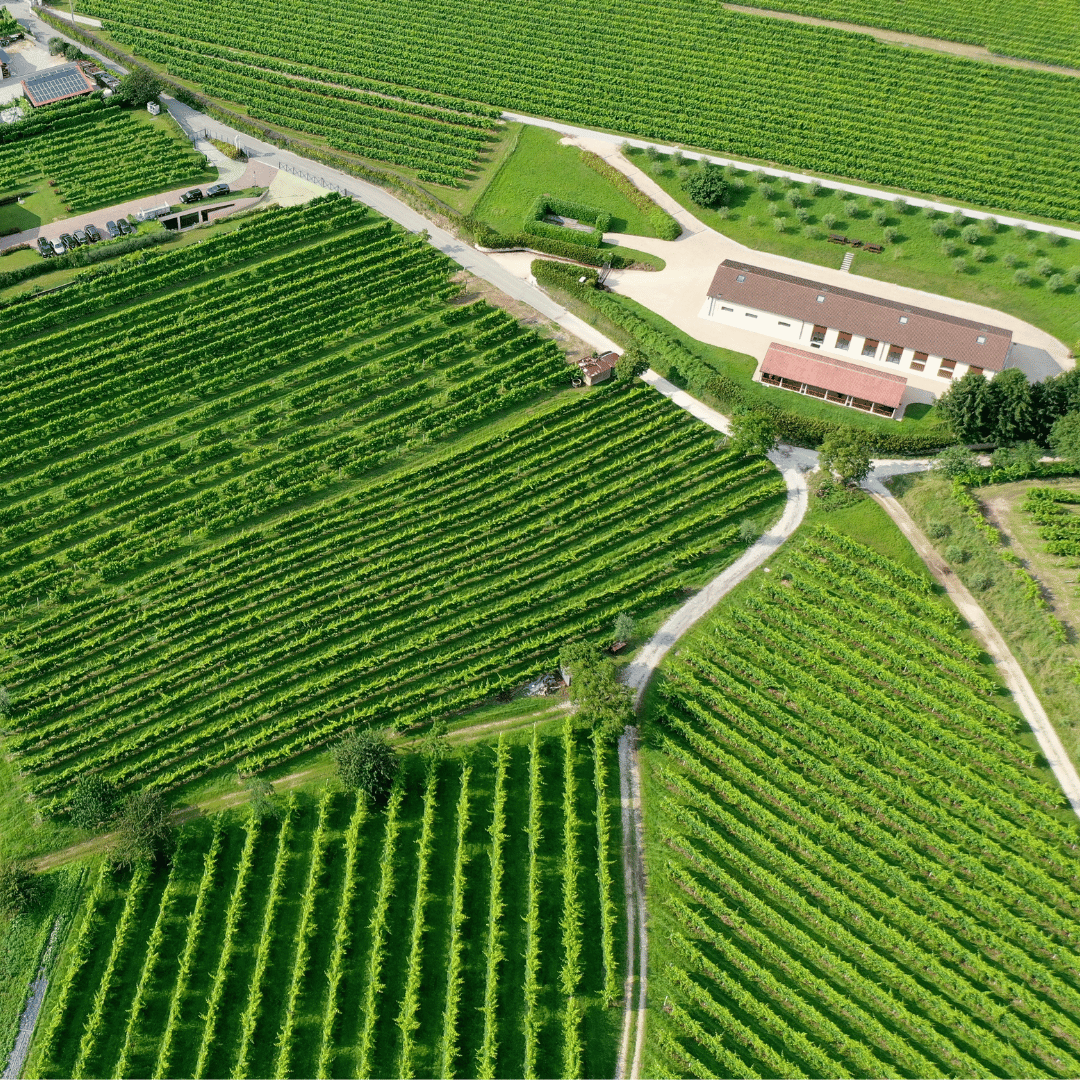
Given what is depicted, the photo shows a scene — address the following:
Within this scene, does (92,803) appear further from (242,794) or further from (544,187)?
(544,187)

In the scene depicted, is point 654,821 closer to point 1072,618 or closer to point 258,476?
point 1072,618

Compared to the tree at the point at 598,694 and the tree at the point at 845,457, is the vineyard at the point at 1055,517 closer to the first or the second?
the tree at the point at 845,457

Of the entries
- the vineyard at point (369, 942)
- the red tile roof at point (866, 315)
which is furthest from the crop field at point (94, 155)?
the vineyard at point (369, 942)

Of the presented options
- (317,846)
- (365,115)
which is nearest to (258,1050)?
(317,846)

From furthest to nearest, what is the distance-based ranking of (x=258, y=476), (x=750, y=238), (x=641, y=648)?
(x=750, y=238)
(x=258, y=476)
(x=641, y=648)

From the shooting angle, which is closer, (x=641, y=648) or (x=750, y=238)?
(x=641, y=648)

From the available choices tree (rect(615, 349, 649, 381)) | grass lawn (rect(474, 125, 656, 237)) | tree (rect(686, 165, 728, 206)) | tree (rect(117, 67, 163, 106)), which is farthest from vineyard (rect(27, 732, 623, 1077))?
tree (rect(117, 67, 163, 106))

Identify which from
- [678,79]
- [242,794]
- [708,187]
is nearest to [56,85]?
[678,79]
